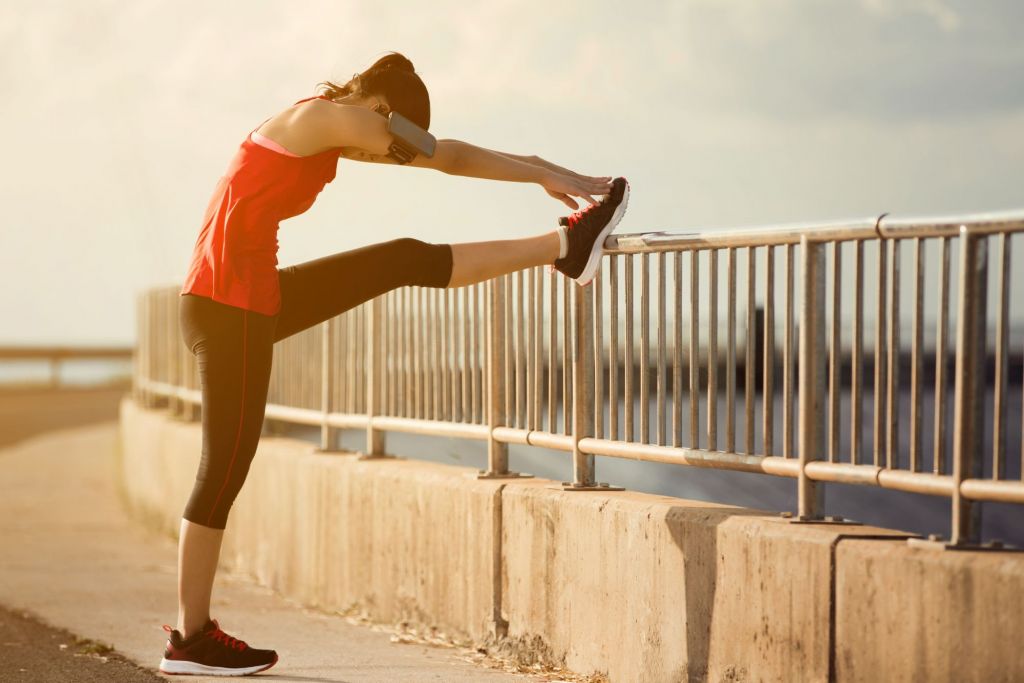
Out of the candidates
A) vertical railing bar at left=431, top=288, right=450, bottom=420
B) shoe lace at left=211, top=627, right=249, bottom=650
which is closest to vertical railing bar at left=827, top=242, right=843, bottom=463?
shoe lace at left=211, top=627, right=249, bottom=650

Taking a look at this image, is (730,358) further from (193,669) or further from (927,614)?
(193,669)

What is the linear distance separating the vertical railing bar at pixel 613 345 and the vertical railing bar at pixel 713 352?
1.80ft

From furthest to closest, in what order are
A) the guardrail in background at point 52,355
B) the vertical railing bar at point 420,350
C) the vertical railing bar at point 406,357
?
the guardrail in background at point 52,355 < the vertical railing bar at point 406,357 < the vertical railing bar at point 420,350

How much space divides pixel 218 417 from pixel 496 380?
65.3 inches

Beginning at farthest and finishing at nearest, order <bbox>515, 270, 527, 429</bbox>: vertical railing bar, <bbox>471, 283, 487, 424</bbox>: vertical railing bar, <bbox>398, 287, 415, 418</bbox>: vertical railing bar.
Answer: <bbox>398, 287, 415, 418</bbox>: vertical railing bar < <bbox>471, 283, 487, 424</bbox>: vertical railing bar < <bbox>515, 270, 527, 429</bbox>: vertical railing bar

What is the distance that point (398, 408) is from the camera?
745cm

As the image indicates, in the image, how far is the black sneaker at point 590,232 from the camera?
5.40 metres

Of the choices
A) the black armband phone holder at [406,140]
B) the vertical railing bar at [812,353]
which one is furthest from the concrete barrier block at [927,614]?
the black armband phone holder at [406,140]

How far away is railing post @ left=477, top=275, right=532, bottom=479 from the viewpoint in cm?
632

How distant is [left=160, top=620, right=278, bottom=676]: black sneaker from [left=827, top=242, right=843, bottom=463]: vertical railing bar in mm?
2127

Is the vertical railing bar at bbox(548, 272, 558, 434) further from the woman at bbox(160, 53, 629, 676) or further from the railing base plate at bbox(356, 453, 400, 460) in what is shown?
the railing base plate at bbox(356, 453, 400, 460)

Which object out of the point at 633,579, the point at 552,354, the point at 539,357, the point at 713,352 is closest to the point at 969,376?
the point at 713,352

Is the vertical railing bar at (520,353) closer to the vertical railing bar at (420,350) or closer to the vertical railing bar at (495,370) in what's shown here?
the vertical railing bar at (495,370)

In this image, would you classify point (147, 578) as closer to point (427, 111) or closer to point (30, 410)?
point (427, 111)
